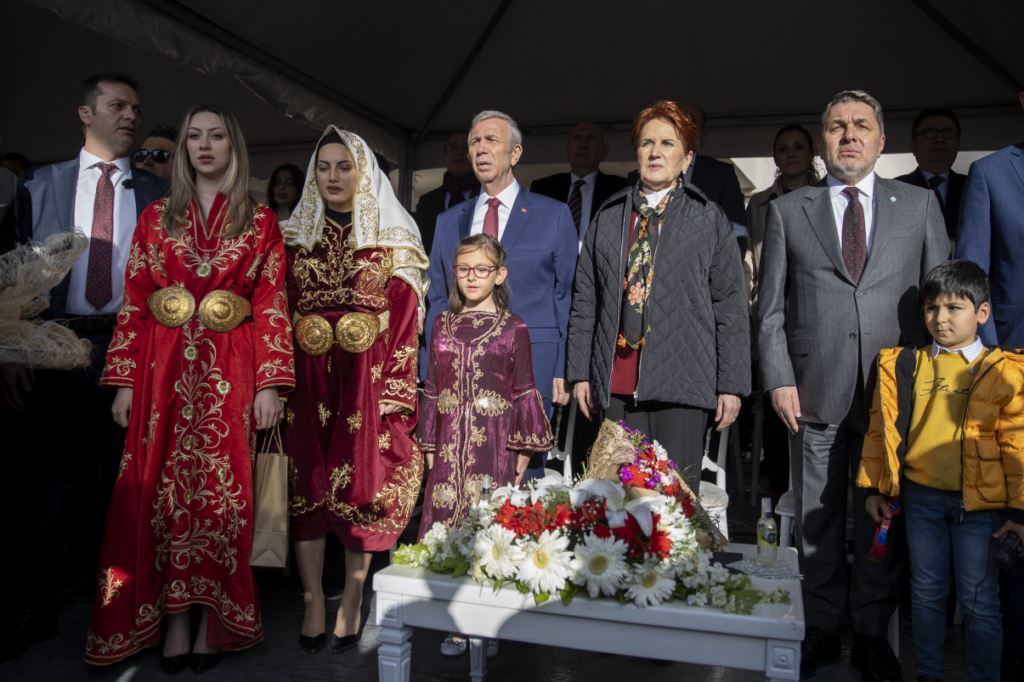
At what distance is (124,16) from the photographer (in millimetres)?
4766

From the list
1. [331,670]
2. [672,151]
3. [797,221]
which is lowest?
[331,670]

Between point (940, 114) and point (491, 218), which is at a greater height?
point (940, 114)

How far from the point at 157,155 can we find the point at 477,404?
8.90 feet

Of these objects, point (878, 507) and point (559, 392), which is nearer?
point (878, 507)

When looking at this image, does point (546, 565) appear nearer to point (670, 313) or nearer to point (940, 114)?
point (670, 313)

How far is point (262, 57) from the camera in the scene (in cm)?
594

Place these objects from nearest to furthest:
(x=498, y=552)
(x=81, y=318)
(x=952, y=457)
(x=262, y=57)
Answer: (x=498, y=552) → (x=952, y=457) → (x=81, y=318) → (x=262, y=57)

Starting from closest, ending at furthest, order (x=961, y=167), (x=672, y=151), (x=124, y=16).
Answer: (x=672, y=151)
(x=124, y=16)
(x=961, y=167)

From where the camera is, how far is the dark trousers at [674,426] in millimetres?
3658

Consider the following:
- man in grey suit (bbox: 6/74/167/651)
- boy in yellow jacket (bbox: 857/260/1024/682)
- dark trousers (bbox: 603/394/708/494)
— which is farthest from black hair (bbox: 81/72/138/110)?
boy in yellow jacket (bbox: 857/260/1024/682)

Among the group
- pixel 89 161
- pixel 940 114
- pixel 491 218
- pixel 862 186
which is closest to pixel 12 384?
pixel 89 161

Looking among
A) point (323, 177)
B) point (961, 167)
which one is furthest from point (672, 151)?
point (961, 167)

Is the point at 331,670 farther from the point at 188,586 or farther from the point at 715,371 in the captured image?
the point at 715,371

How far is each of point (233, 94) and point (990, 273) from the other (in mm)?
5656
